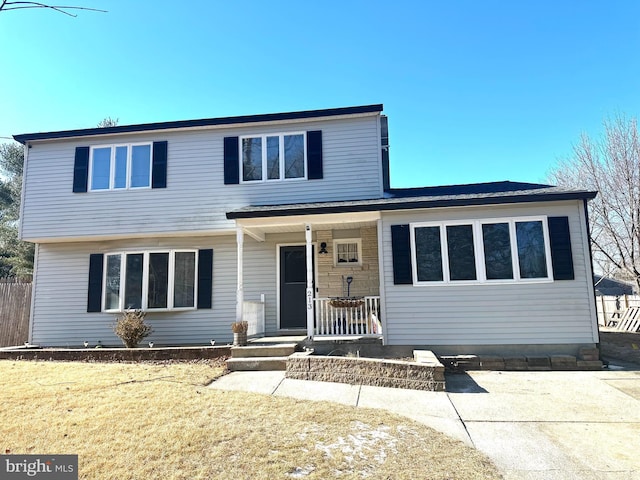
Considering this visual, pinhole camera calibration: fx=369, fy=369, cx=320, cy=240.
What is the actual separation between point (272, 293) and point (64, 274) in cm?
580

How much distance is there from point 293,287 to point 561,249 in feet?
19.5

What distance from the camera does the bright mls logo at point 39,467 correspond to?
9.47 feet

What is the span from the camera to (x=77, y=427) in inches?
147

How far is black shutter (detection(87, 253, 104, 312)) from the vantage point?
9703mm

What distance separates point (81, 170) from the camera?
9.84 m

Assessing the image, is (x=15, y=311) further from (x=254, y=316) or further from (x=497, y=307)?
(x=497, y=307)

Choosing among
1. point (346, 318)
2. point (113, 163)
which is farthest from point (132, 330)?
point (346, 318)

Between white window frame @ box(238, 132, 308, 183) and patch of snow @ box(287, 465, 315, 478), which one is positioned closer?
patch of snow @ box(287, 465, 315, 478)

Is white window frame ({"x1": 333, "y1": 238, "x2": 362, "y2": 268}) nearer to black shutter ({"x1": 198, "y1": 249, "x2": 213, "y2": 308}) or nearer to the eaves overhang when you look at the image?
the eaves overhang

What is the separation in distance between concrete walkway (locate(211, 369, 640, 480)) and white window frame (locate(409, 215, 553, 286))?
1.73 meters

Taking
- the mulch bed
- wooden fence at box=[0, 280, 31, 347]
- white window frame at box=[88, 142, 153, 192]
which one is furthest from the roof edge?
the mulch bed

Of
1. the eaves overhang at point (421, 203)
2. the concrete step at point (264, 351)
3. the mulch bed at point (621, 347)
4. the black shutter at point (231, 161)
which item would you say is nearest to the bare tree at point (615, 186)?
the mulch bed at point (621, 347)

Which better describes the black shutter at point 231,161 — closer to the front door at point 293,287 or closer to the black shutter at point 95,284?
the front door at point 293,287

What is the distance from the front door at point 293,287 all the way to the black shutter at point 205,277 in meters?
1.83
